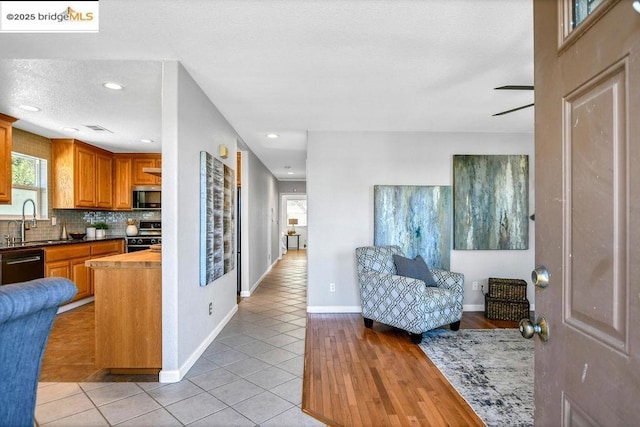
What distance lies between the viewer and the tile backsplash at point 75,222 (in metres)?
4.12

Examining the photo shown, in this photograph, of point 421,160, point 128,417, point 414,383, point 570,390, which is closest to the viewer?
point 570,390

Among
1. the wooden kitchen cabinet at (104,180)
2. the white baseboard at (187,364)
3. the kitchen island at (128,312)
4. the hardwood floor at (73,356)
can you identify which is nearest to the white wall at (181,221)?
the white baseboard at (187,364)

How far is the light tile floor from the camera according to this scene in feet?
6.59

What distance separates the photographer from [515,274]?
14.5ft

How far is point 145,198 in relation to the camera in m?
5.49

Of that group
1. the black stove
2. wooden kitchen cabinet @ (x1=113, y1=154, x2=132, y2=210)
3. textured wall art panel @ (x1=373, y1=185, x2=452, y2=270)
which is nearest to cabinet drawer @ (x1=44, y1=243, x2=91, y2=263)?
the black stove

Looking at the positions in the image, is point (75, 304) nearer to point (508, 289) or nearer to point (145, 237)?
point (145, 237)

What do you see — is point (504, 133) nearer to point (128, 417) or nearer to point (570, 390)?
point (570, 390)

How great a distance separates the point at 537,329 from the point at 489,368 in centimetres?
211

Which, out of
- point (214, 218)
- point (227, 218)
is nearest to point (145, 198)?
point (227, 218)

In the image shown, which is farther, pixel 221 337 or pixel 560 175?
pixel 221 337

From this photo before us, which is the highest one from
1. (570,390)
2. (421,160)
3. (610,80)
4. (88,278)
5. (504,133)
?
(504,133)

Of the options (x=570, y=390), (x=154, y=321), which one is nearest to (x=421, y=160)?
(x=154, y=321)

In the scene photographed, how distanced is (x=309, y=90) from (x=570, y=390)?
8.89ft
